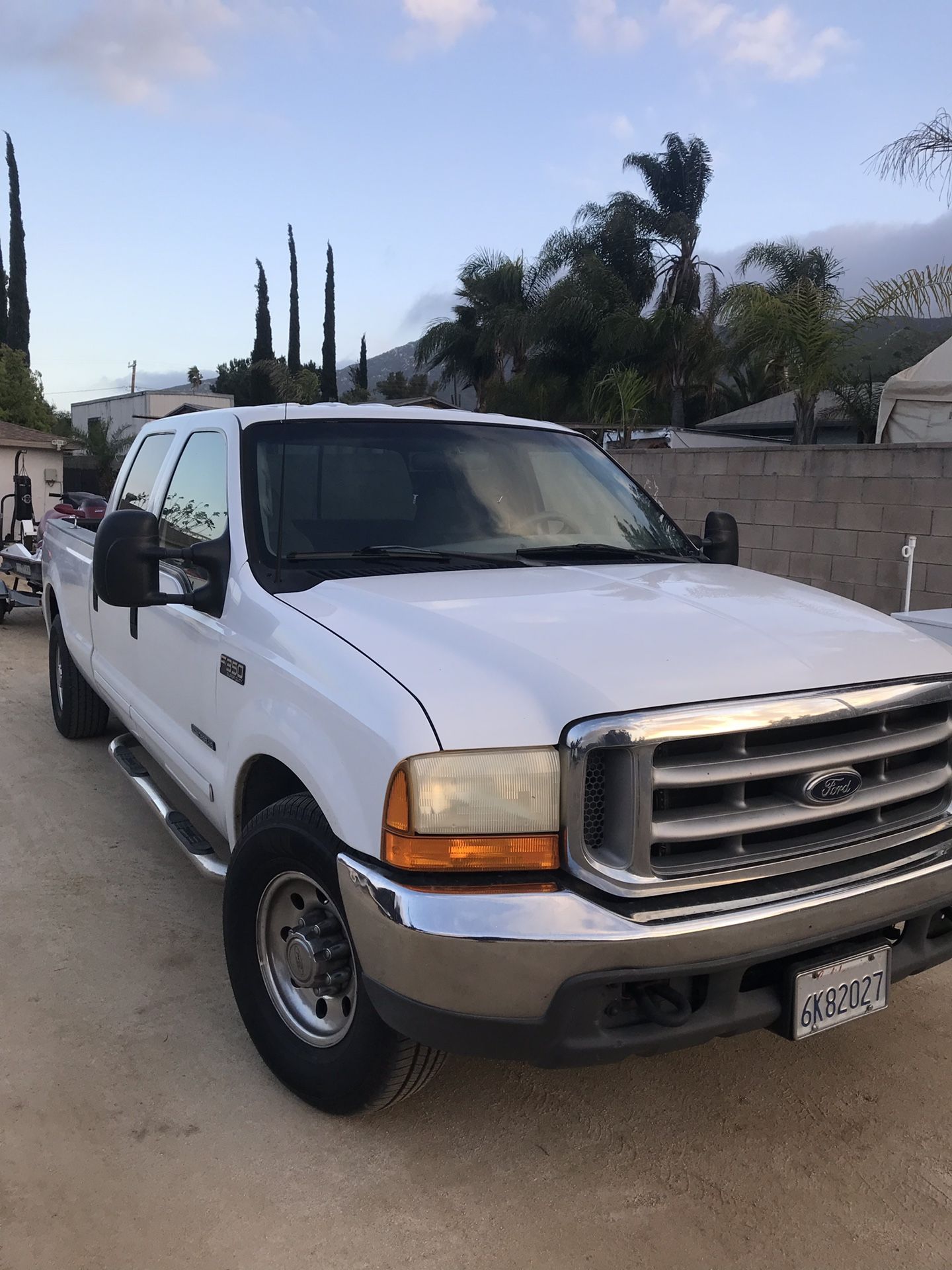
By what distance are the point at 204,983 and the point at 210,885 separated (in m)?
0.93

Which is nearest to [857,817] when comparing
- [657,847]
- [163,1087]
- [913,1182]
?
[657,847]

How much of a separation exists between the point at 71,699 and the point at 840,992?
5195 mm

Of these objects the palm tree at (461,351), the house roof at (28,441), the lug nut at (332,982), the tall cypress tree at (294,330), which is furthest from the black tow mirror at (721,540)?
the tall cypress tree at (294,330)

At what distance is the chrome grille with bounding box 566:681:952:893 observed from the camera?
2.34m

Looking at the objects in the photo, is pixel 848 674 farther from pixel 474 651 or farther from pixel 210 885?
pixel 210 885

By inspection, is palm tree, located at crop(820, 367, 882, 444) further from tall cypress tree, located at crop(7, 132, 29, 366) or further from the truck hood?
tall cypress tree, located at crop(7, 132, 29, 366)

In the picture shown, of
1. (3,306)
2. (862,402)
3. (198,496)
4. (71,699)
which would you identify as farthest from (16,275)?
(198,496)

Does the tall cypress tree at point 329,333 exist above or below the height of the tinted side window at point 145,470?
above

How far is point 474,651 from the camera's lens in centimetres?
258

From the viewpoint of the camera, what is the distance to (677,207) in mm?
40656

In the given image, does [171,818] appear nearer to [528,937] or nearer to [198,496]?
[198,496]

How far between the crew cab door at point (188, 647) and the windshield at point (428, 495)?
243 mm

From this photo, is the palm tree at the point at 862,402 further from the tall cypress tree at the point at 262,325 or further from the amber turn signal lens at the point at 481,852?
the tall cypress tree at the point at 262,325

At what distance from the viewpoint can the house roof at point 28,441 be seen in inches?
1121
